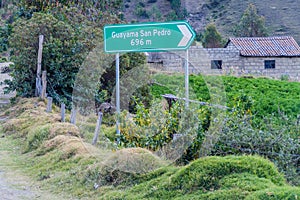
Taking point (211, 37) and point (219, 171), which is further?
point (211, 37)

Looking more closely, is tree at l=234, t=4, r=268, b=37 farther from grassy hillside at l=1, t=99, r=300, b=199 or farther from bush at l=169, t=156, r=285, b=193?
bush at l=169, t=156, r=285, b=193

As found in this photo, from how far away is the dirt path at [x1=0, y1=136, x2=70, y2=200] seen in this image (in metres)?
7.59

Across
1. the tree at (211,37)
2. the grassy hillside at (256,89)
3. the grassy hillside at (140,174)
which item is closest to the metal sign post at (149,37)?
the grassy hillside at (140,174)

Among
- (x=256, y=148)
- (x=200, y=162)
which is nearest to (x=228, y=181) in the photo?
(x=200, y=162)

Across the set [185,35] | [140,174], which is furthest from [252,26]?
[140,174]

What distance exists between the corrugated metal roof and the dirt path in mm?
23194

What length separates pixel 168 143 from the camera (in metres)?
7.81

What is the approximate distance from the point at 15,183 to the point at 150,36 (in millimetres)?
3315

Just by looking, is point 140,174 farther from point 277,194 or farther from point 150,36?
point 277,194

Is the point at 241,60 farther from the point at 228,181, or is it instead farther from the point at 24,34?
the point at 228,181

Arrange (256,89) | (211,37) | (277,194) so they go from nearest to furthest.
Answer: (277,194) → (256,89) → (211,37)

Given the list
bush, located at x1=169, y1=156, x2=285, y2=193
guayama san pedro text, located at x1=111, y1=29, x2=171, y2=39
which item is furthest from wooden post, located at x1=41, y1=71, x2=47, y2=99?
bush, located at x1=169, y1=156, x2=285, y2=193

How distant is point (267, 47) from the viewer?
32688mm

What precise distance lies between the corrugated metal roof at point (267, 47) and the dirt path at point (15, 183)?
76.1ft
